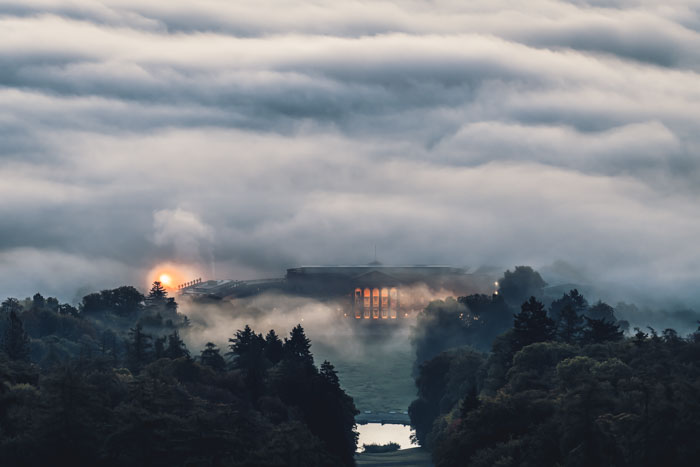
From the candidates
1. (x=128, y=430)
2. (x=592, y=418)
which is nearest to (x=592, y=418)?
(x=592, y=418)

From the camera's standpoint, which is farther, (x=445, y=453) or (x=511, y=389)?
(x=511, y=389)

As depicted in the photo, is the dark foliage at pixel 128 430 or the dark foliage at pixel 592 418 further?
the dark foliage at pixel 128 430

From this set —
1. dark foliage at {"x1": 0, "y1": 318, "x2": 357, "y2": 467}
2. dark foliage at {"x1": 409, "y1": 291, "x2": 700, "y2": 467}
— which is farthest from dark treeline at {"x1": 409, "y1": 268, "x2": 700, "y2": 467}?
dark foliage at {"x1": 0, "y1": 318, "x2": 357, "y2": 467}

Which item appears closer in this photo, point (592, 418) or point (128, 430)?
point (128, 430)

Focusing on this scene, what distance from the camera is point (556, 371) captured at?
18338cm

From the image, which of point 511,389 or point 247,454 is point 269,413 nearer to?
point 511,389

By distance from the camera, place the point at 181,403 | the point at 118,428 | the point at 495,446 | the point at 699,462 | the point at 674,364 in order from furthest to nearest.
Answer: the point at 674,364, the point at 495,446, the point at 181,403, the point at 118,428, the point at 699,462

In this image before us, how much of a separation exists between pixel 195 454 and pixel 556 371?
6433 centimetres

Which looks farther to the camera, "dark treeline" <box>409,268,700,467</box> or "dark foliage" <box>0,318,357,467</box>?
"dark foliage" <box>0,318,357,467</box>

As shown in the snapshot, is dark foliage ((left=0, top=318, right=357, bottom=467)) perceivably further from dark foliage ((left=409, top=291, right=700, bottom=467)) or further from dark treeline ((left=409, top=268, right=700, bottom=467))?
dark treeline ((left=409, top=268, right=700, bottom=467))

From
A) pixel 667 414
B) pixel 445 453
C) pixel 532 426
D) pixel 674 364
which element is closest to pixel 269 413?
pixel 445 453

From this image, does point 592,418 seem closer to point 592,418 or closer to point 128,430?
point 592,418

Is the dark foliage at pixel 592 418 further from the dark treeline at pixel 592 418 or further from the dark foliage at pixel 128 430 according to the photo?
the dark foliage at pixel 128 430

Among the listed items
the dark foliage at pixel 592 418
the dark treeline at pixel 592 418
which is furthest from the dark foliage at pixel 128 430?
the dark treeline at pixel 592 418
